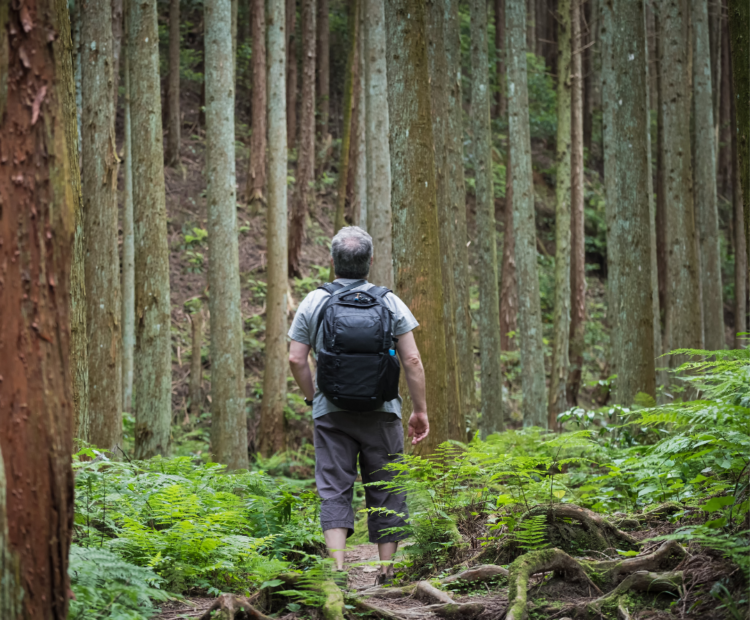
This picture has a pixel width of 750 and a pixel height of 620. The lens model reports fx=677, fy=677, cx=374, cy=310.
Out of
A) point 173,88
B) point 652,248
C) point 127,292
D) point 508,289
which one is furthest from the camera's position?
point 508,289

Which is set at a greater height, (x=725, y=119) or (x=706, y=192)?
(x=725, y=119)

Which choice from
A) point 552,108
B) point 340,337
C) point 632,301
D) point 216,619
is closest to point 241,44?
point 552,108

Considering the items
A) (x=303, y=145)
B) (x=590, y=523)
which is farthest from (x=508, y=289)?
(x=590, y=523)

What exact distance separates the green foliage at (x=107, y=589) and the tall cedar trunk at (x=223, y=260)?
22.0 feet

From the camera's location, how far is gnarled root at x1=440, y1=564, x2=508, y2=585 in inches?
130

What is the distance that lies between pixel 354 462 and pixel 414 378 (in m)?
0.65

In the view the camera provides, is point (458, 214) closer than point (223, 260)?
No

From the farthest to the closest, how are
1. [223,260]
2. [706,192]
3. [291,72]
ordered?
[291,72] → [706,192] → [223,260]

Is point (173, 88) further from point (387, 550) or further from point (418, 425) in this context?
point (387, 550)

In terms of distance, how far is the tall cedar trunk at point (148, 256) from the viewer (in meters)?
8.77

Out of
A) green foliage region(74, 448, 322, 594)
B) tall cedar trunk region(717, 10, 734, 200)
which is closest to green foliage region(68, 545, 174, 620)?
green foliage region(74, 448, 322, 594)

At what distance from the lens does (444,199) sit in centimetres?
830

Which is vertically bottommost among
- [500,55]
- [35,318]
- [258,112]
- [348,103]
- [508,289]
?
[508,289]

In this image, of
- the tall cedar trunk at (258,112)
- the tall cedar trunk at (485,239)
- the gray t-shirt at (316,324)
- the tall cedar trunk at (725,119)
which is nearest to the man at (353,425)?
the gray t-shirt at (316,324)
